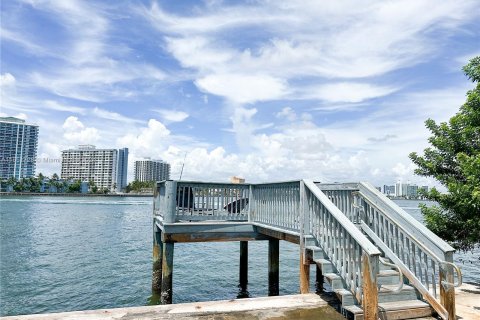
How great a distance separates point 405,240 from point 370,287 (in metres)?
1.78

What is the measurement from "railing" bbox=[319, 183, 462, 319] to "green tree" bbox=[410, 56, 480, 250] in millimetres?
1478

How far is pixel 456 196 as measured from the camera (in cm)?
746

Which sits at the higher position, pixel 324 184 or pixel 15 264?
pixel 324 184

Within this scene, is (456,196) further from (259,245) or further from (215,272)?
(259,245)

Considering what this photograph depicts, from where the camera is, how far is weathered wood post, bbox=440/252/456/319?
5672mm

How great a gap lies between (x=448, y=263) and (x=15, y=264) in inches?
819

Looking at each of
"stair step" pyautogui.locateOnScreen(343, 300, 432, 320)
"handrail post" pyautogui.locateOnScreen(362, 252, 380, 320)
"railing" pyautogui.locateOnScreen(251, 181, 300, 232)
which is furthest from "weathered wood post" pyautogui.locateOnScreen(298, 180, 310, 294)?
"handrail post" pyautogui.locateOnScreen(362, 252, 380, 320)

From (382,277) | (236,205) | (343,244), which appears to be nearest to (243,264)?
(236,205)

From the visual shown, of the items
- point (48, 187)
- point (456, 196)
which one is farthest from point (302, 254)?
point (48, 187)

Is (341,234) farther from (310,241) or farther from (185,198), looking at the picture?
(185,198)

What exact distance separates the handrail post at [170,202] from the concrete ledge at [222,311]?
13.9ft

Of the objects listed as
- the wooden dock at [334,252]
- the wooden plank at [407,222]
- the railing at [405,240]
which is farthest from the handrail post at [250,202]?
the wooden plank at [407,222]

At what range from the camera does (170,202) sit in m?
10.0

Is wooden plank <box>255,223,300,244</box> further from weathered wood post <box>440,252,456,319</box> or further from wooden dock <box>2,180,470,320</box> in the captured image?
weathered wood post <box>440,252,456,319</box>
